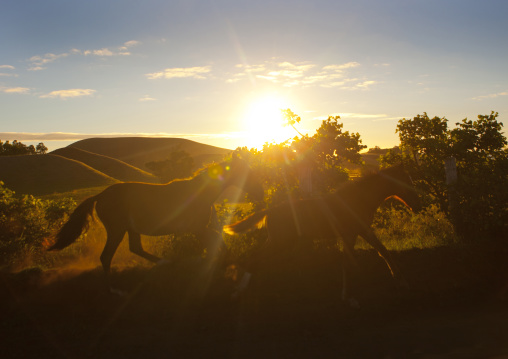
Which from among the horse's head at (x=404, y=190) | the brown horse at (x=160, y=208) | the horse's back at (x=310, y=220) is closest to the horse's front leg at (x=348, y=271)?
the horse's back at (x=310, y=220)

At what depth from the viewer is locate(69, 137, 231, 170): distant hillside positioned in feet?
479

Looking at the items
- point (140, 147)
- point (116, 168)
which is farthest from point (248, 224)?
point (140, 147)

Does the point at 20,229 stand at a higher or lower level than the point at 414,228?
higher

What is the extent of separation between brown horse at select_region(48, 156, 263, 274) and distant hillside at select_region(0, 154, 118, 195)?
41.5 meters

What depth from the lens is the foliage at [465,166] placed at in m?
8.20

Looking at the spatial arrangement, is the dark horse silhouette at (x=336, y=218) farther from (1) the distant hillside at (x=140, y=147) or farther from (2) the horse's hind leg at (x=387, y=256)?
(1) the distant hillside at (x=140, y=147)

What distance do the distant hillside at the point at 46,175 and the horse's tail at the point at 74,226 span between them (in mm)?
41363

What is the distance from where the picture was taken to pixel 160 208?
24.1ft

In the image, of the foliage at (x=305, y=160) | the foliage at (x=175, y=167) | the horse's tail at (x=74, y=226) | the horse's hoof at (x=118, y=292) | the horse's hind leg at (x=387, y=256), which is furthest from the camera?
the foliage at (x=175, y=167)

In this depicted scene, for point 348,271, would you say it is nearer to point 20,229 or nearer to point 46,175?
point 20,229

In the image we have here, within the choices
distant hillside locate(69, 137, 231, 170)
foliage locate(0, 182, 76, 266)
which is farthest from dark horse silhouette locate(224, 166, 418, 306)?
distant hillside locate(69, 137, 231, 170)

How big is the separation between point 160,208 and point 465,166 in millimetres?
7955

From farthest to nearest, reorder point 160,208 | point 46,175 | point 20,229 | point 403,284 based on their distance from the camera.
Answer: point 46,175, point 20,229, point 160,208, point 403,284

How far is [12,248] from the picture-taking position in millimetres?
8703
